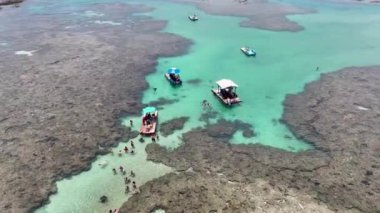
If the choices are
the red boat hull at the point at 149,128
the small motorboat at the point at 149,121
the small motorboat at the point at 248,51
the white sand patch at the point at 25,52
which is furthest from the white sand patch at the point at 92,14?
the red boat hull at the point at 149,128

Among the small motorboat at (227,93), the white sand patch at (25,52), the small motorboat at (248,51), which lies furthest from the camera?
the small motorboat at (248,51)

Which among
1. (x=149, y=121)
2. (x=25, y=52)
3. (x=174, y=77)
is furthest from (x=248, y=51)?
(x=25, y=52)

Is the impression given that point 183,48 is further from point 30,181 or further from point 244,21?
point 30,181

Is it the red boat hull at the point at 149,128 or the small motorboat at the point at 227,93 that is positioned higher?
the small motorboat at the point at 227,93

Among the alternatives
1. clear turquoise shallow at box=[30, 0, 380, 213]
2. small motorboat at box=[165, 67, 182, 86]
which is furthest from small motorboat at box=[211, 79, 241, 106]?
small motorboat at box=[165, 67, 182, 86]

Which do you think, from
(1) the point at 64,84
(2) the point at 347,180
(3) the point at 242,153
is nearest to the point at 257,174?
(3) the point at 242,153

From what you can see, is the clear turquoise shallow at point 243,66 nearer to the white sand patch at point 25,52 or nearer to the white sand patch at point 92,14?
the white sand patch at point 92,14
